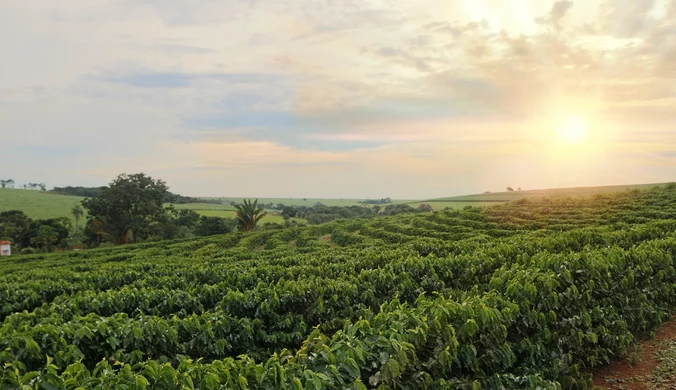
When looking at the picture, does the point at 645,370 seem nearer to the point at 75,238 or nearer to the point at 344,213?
the point at 75,238

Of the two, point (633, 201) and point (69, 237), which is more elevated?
point (633, 201)

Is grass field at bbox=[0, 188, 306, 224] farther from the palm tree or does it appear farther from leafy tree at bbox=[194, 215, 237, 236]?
the palm tree

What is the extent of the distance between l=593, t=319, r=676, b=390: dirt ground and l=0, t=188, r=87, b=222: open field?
101 meters

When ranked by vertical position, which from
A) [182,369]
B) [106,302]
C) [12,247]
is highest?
[182,369]

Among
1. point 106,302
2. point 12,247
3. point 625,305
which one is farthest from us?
point 12,247

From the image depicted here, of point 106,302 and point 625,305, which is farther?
point 106,302

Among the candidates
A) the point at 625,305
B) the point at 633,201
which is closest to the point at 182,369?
the point at 625,305

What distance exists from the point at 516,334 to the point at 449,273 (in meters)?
4.00

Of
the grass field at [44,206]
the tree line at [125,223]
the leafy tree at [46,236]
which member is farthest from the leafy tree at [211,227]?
the grass field at [44,206]

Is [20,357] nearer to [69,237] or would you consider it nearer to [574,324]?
[574,324]

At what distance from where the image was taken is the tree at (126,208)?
5362 centimetres

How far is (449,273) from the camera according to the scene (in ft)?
34.3

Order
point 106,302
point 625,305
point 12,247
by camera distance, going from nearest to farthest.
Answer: point 625,305
point 106,302
point 12,247

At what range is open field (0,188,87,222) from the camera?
94875mm
